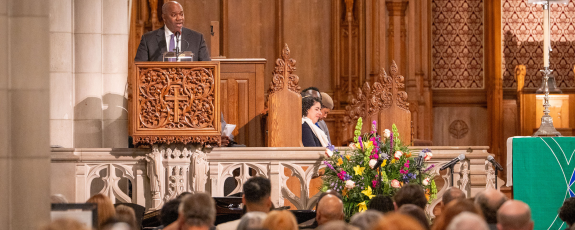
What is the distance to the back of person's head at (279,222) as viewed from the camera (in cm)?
367

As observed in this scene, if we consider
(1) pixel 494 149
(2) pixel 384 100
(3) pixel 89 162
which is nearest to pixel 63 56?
(3) pixel 89 162

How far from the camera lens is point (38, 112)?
412 centimetres

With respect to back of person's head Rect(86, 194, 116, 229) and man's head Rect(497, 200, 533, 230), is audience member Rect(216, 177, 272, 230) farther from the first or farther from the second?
man's head Rect(497, 200, 533, 230)

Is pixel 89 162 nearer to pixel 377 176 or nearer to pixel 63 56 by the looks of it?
pixel 63 56

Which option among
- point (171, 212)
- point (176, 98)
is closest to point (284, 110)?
point (176, 98)

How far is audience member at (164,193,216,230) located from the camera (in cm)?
424

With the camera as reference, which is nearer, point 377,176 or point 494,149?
point 377,176

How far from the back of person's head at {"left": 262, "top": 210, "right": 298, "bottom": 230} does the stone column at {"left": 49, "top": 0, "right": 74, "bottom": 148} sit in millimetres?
4736

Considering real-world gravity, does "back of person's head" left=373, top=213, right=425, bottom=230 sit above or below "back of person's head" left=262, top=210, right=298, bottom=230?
above

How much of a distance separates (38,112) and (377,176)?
11.4 ft

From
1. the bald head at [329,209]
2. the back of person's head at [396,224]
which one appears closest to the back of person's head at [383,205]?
the bald head at [329,209]

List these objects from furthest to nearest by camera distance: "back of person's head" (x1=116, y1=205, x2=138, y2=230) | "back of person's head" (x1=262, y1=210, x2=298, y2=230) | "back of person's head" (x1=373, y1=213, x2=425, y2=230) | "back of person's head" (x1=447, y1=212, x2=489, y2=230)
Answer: "back of person's head" (x1=116, y1=205, x2=138, y2=230) < "back of person's head" (x1=262, y1=210, x2=298, y2=230) < "back of person's head" (x1=447, y1=212, x2=489, y2=230) < "back of person's head" (x1=373, y1=213, x2=425, y2=230)

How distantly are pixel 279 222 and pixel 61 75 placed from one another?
4.92m

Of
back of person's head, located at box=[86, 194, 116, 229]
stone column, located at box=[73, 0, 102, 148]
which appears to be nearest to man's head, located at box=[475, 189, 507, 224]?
back of person's head, located at box=[86, 194, 116, 229]
